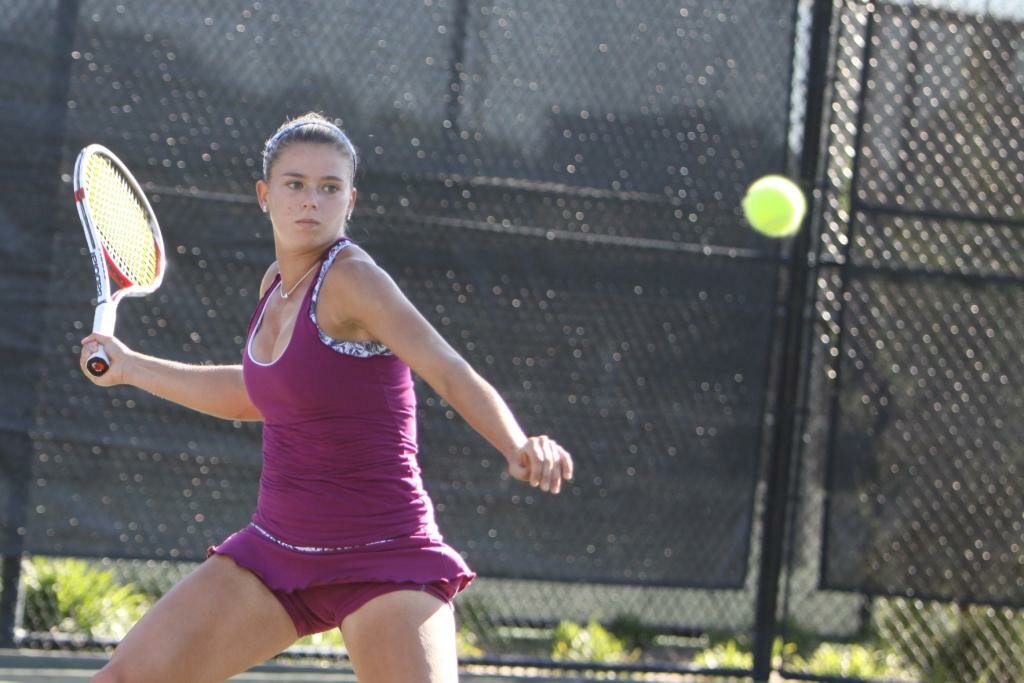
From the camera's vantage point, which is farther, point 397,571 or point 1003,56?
point 1003,56

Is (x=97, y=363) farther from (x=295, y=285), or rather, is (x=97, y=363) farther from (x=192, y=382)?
(x=295, y=285)

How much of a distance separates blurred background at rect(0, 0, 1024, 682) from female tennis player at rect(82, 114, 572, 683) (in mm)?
1657

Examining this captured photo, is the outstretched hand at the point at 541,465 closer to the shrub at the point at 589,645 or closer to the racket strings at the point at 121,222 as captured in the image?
the racket strings at the point at 121,222

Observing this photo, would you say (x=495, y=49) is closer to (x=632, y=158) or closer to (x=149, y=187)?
(x=632, y=158)

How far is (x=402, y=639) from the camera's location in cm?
269

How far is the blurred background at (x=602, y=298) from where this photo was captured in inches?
179

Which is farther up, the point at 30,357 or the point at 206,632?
the point at 30,357

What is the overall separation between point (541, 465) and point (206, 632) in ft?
2.64

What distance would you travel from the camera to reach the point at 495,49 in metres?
4.72

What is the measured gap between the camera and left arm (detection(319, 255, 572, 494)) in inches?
97.7

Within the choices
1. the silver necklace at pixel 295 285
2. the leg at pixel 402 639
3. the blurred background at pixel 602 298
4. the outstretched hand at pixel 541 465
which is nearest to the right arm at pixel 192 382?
the silver necklace at pixel 295 285

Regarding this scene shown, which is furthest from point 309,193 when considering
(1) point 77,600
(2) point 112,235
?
(1) point 77,600

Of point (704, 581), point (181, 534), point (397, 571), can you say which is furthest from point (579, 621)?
point (397, 571)

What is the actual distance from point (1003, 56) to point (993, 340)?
0.97m
